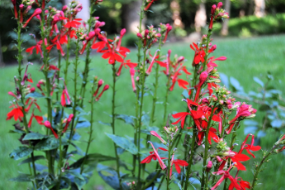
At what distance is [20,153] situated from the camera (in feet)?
4.47

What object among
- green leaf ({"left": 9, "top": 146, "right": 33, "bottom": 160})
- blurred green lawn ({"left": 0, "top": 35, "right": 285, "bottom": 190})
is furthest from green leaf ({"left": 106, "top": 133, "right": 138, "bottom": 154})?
green leaf ({"left": 9, "top": 146, "right": 33, "bottom": 160})

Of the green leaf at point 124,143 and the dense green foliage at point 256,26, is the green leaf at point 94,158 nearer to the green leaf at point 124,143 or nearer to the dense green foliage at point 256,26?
the green leaf at point 124,143

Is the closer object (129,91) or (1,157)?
(1,157)

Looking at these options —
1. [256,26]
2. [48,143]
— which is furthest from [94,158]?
[256,26]

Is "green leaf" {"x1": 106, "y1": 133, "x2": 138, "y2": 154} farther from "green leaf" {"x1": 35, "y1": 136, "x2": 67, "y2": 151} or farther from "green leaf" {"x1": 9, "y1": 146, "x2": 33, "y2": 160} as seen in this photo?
"green leaf" {"x1": 9, "y1": 146, "x2": 33, "y2": 160}

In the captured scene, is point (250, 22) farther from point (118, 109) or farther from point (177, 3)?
point (118, 109)

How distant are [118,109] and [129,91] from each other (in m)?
0.86

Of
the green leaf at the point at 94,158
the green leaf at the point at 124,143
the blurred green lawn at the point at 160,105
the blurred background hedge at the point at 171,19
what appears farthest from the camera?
the blurred background hedge at the point at 171,19

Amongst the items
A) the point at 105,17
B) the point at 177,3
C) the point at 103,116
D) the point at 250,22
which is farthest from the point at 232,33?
the point at 103,116

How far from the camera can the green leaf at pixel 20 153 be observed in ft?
4.37

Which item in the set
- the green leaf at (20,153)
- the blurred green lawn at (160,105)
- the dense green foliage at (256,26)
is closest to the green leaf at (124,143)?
the blurred green lawn at (160,105)

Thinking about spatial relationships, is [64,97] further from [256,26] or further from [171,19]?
[171,19]

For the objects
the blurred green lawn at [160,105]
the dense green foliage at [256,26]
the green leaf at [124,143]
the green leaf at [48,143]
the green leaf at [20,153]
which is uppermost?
the dense green foliage at [256,26]

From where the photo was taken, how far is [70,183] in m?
1.41
